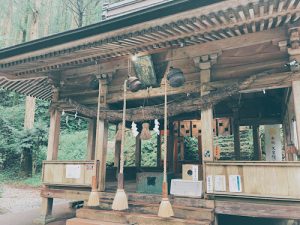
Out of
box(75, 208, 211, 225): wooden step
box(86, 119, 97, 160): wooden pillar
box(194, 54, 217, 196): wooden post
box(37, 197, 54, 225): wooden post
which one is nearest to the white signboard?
box(194, 54, 217, 196): wooden post

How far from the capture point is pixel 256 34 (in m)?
5.72

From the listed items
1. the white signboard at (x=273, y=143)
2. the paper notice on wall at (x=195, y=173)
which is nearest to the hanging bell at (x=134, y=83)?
the paper notice on wall at (x=195, y=173)

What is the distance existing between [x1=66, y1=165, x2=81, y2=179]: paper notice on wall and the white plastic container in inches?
115

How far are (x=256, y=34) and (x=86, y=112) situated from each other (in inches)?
196

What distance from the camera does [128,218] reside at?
5.74m

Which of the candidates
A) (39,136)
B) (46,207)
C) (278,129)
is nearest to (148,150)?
(39,136)

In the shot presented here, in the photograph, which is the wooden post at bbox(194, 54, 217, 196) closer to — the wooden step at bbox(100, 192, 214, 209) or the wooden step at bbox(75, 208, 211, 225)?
the wooden step at bbox(100, 192, 214, 209)

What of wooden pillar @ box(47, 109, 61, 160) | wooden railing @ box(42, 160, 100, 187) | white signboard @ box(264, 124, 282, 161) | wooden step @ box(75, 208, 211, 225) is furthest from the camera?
white signboard @ box(264, 124, 282, 161)

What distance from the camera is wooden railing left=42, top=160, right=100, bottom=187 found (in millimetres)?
7121

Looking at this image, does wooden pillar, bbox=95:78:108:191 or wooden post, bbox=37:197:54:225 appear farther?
wooden post, bbox=37:197:54:225

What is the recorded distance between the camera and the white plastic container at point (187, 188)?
575cm

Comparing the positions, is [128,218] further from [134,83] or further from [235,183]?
[134,83]

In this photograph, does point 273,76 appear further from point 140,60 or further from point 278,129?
point 278,129

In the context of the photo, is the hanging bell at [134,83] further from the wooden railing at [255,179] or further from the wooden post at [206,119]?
the wooden railing at [255,179]
